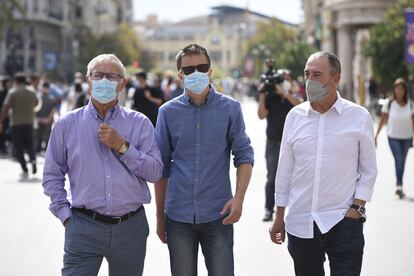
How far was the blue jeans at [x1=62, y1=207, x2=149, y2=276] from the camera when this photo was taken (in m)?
5.34

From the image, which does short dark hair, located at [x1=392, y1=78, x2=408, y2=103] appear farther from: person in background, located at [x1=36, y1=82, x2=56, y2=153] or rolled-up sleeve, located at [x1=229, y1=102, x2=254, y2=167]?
person in background, located at [x1=36, y1=82, x2=56, y2=153]

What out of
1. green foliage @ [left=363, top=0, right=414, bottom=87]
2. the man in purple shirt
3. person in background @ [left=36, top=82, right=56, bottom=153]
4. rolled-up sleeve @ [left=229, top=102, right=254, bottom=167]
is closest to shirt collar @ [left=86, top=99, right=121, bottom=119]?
the man in purple shirt

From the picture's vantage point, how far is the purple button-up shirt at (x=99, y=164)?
17.6 ft

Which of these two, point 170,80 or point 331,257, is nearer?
point 331,257

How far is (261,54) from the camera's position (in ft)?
375

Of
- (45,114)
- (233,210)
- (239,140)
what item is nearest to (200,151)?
(239,140)

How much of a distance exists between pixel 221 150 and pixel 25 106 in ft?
41.1

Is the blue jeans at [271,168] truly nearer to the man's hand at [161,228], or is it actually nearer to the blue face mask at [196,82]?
the man's hand at [161,228]

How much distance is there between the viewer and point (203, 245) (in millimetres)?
5770

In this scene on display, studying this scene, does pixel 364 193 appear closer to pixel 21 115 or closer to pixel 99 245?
pixel 99 245

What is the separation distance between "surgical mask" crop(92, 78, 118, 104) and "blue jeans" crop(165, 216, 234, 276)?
841 mm

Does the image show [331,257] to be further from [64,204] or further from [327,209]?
[64,204]

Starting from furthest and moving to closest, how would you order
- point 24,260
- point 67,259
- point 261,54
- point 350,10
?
1. point 261,54
2. point 350,10
3. point 24,260
4. point 67,259

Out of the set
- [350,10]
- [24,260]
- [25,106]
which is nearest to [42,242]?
[24,260]
